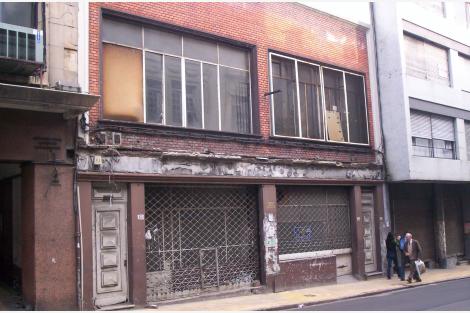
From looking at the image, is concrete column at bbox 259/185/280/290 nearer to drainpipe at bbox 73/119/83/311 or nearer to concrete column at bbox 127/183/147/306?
concrete column at bbox 127/183/147/306

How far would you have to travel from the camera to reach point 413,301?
1301cm

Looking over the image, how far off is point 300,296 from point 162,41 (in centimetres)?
776

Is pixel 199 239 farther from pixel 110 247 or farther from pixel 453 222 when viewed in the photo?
pixel 453 222

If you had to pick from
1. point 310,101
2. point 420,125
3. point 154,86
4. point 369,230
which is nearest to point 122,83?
point 154,86

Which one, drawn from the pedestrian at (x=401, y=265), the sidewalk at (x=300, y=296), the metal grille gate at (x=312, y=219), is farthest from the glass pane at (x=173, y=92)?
the pedestrian at (x=401, y=265)

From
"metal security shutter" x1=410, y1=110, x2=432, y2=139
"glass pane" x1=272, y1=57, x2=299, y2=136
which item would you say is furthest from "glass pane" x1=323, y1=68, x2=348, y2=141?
"metal security shutter" x1=410, y1=110, x2=432, y2=139

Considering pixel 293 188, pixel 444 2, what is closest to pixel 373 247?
pixel 293 188

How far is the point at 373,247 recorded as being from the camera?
61.9ft

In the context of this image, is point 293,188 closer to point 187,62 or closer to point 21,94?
point 187,62

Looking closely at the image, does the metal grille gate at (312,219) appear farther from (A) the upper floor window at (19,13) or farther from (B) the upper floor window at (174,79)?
(A) the upper floor window at (19,13)

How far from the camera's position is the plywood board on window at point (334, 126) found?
1786 cm

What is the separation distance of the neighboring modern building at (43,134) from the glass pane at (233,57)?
184 inches

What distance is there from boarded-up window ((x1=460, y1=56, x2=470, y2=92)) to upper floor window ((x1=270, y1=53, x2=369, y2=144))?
6.21m

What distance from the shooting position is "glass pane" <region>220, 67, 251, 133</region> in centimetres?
1508
